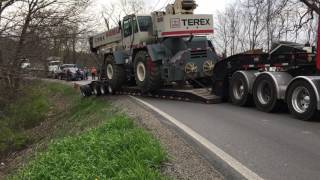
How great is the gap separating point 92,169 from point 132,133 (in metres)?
1.83

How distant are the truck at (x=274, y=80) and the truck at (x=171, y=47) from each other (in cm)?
147

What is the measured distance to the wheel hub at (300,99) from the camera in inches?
432

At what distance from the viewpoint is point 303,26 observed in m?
36.1

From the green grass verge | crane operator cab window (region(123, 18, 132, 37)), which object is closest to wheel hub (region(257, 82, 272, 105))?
the green grass verge

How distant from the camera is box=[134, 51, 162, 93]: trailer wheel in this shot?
17.2 m

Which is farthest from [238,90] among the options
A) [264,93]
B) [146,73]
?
[146,73]

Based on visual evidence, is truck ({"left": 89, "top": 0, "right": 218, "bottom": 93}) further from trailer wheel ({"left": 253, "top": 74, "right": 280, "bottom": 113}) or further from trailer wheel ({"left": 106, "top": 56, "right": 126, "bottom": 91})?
trailer wheel ({"left": 253, "top": 74, "right": 280, "bottom": 113})

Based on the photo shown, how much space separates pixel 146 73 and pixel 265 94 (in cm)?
584

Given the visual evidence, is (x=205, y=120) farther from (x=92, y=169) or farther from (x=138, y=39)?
(x=138, y=39)

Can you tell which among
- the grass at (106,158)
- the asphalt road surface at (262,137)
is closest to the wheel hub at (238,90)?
the asphalt road surface at (262,137)

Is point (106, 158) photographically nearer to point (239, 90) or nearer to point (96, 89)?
point (239, 90)

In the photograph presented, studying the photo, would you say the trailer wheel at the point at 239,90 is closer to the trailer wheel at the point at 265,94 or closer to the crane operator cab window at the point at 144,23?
the trailer wheel at the point at 265,94

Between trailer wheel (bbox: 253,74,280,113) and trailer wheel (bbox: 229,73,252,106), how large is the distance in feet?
1.67

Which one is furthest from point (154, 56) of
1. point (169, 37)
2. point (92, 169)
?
point (92, 169)
